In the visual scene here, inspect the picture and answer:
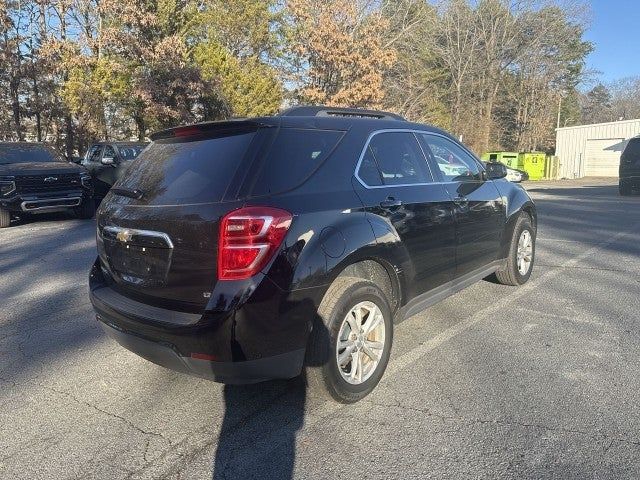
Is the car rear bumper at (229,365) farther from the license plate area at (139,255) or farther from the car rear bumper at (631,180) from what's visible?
the car rear bumper at (631,180)

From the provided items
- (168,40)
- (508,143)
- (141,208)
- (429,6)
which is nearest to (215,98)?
(168,40)

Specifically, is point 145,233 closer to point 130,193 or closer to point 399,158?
point 130,193

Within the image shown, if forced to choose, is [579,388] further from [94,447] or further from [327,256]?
[94,447]

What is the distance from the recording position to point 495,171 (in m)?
5.27

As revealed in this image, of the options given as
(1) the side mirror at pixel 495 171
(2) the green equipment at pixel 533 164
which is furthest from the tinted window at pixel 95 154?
(2) the green equipment at pixel 533 164

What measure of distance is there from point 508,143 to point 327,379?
48.5 m

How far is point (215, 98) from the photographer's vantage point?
23703 millimetres

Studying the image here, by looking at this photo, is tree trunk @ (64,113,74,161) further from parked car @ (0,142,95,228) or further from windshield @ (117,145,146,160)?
parked car @ (0,142,95,228)

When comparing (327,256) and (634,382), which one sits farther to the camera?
(634,382)

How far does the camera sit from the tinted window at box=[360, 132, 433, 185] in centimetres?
372

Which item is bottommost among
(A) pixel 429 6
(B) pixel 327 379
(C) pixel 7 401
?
(C) pixel 7 401

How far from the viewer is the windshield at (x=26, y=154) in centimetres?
1136

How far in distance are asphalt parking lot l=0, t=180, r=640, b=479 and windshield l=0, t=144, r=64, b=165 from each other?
7.56 metres

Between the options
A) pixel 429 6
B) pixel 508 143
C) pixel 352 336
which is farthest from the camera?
pixel 508 143
